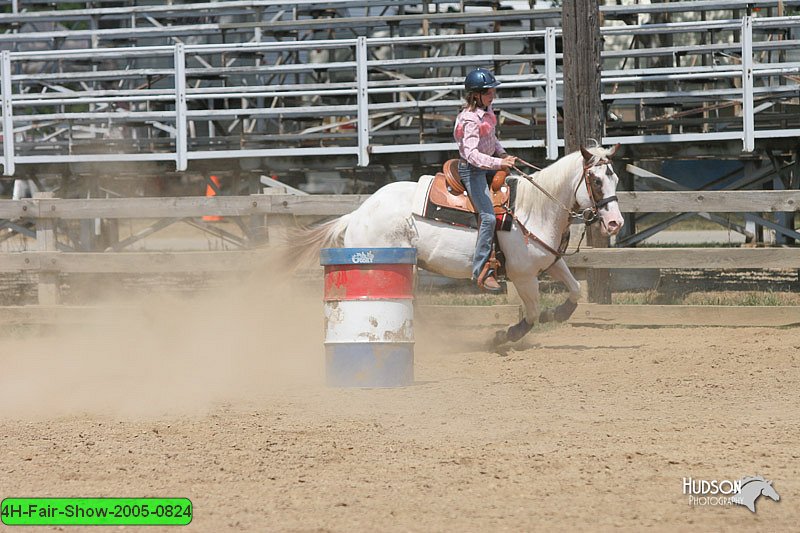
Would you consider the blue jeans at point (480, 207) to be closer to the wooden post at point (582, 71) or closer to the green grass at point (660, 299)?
the green grass at point (660, 299)

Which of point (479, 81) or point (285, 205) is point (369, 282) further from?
point (285, 205)

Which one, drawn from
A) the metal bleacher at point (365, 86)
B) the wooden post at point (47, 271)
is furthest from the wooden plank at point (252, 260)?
the metal bleacher at point (365, 86)

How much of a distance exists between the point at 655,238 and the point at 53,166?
1400cm

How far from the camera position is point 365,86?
13922 mm

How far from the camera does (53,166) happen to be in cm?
1562

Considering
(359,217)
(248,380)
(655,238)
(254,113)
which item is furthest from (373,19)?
(655,238)

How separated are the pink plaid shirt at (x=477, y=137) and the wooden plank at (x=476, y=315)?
2.27 m

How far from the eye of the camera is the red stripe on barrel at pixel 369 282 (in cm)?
823

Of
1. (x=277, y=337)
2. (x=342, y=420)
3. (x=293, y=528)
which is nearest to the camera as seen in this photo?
(x=293, y=528)

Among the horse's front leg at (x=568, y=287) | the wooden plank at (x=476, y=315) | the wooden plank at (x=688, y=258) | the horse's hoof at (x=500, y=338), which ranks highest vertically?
the wooden plank at (x=688, y=258)

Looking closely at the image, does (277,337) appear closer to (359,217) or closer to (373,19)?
(359,217)

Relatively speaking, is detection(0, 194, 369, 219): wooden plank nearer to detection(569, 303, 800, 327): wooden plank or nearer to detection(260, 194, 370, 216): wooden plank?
detection(260, 194, 370, 216): wooden plank

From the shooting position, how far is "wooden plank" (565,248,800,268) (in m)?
11.3

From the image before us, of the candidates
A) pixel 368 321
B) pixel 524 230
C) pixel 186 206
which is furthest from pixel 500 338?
pixel 186 206
